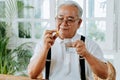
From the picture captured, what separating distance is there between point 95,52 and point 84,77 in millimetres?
194

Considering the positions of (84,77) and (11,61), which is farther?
(11,61)

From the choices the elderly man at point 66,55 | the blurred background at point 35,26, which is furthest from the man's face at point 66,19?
the blurred background at point 35,26

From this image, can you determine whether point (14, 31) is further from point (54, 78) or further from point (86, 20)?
point (54, 78)

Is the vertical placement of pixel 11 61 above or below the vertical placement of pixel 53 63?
below

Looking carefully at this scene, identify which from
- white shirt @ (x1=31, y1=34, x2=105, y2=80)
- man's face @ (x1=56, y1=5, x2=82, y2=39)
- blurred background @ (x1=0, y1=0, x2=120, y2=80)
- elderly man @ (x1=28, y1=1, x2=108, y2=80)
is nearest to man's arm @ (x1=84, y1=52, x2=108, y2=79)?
elderly man @ (x1=28, y1=1, x2=108, y2=80)

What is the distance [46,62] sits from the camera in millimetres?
1741

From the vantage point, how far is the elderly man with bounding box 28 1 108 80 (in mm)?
1606

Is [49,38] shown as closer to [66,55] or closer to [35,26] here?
[66,55]

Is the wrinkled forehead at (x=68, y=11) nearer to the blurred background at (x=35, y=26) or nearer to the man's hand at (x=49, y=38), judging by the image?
the man's hand at (x=49, y=38)

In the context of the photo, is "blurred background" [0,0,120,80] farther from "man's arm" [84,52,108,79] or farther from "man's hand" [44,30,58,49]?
"man's hand" [44,30,58,49]

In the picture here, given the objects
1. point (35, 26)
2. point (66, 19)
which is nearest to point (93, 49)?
point (66, 19)

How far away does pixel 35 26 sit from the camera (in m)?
3.55

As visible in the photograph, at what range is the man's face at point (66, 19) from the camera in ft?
5.43

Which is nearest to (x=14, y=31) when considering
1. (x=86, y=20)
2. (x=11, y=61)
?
(x=11, y=61)
